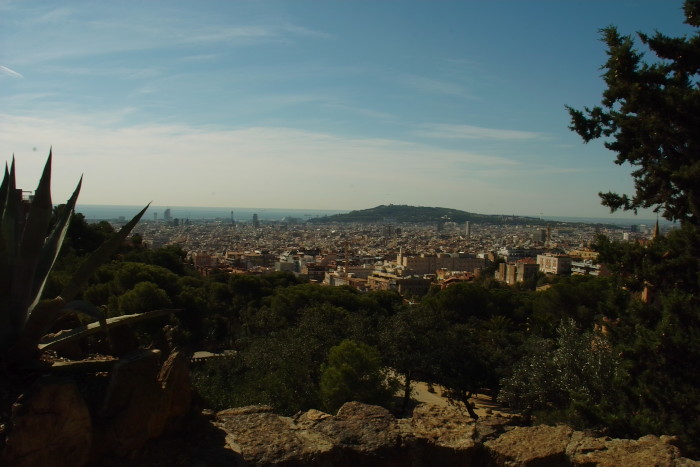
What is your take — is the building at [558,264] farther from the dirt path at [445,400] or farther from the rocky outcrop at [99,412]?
the rocky outcrop at [99,412]

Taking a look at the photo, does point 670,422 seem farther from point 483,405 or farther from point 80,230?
point 80,230

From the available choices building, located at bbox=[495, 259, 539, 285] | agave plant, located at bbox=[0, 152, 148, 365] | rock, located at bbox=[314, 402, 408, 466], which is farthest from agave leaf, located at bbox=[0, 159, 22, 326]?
building, located at bbox=[495, 259, 539, 285]

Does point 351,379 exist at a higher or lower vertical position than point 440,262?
higher

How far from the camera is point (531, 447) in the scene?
12.5 feet

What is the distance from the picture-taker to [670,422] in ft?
20.7

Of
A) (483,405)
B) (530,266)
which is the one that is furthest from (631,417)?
(530,266)

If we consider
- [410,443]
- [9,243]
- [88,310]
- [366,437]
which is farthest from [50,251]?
[410,443]

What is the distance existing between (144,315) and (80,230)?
67.9 feet

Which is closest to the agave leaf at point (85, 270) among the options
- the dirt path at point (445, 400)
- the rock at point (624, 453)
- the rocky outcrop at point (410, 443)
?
the rocky outcrop at point (410, 443)

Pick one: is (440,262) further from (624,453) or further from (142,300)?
(624,453)

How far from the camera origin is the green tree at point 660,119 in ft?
21.6

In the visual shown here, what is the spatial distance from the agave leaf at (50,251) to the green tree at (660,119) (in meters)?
5.98

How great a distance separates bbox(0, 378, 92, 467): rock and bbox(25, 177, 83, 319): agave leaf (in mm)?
726

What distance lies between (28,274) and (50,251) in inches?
15.0
